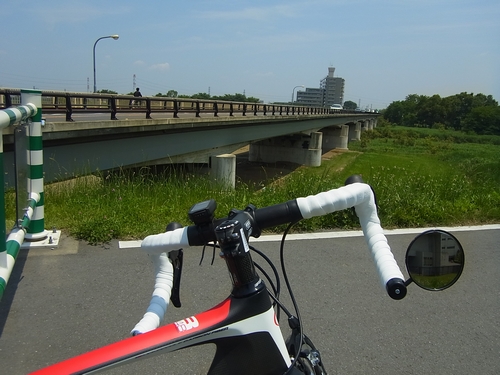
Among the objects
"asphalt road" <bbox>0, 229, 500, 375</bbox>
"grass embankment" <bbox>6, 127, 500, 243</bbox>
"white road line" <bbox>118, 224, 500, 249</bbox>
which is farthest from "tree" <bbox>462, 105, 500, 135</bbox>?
"asphalt road" <bbox>0, 229, 500, 375</bbox>

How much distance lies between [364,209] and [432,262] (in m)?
0.28

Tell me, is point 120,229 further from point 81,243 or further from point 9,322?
point 9,322

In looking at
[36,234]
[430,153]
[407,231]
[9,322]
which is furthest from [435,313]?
[430,153]

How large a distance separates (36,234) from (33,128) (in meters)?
1.10

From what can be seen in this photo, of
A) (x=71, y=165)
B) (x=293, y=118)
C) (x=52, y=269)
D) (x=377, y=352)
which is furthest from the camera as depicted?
(x=293, y=118)

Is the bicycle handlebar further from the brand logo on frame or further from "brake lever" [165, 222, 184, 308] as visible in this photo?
the brand logo on frame

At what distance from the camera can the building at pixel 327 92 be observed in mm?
139750

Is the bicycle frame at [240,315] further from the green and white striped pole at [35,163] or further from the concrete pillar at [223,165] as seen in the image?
the concrete pillar at [223,165]

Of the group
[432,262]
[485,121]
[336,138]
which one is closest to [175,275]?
[432,262]

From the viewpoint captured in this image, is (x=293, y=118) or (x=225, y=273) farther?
(x=293, y=118)

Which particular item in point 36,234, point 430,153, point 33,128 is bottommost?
point 430,153

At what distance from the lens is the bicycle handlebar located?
1.48 m

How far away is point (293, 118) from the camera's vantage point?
36.6 metres

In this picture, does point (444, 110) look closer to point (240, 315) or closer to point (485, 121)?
point (485, 121)
